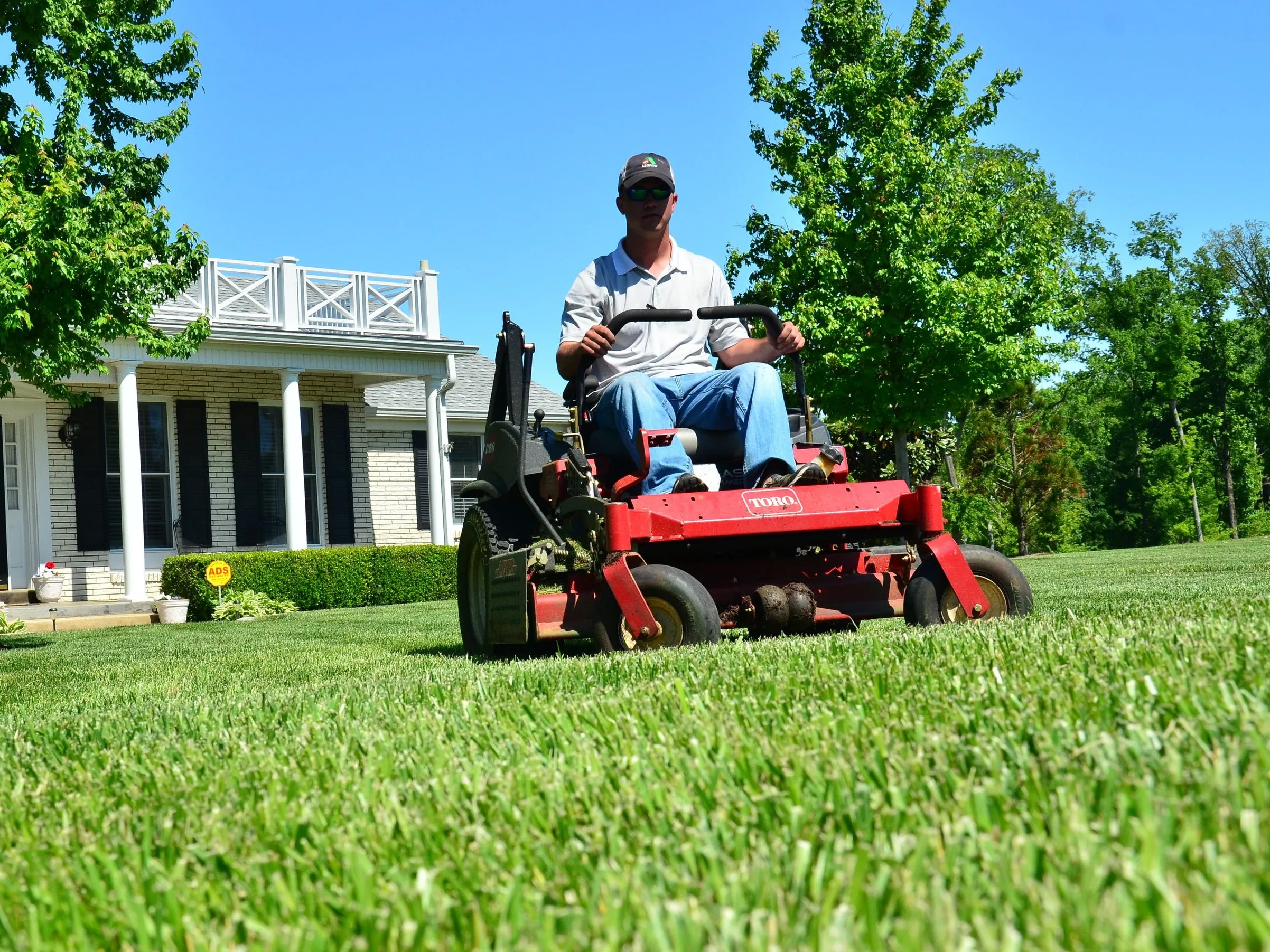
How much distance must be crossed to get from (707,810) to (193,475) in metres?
18.5

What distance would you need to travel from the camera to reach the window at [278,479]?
19875mm

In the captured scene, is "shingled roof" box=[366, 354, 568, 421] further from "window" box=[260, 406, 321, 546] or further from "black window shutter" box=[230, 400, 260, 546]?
"black window shutter" box=[230, 400, 260, 546]

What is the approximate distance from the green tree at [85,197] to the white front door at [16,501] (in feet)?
21.4

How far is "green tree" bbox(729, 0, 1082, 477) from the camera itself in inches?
767

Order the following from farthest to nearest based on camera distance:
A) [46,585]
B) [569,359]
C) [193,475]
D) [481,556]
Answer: [193,475] < [46,585] < [481,556] < [569,359]

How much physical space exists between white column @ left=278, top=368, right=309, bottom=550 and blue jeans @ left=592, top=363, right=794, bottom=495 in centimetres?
1397

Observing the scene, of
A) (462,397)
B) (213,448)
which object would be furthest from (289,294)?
(462,397)

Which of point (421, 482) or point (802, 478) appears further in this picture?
point (421, 482)

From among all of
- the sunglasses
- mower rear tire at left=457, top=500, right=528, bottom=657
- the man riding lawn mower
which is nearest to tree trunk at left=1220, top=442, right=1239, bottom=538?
mower rear tire at left=457, top=500, right=528, bottom=657

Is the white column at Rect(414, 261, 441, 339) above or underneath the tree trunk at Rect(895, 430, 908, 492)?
above

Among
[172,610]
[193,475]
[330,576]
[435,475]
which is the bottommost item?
[172,610]

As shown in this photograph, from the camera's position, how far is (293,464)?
18.7 metres

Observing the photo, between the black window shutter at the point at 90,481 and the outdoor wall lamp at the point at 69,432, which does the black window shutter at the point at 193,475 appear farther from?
the outdoor wall lamp at the point at 69,432

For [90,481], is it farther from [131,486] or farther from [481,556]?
[481,556]
